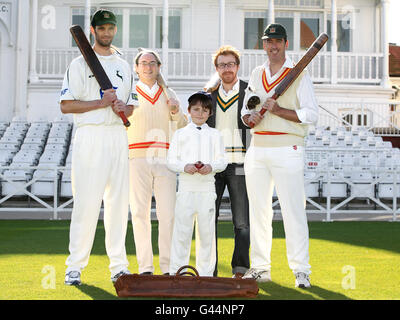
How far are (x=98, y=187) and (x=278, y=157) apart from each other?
1.60 metres

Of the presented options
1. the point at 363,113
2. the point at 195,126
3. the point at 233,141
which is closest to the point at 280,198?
the point at 233,141

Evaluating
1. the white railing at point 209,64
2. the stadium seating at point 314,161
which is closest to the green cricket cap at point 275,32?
the stadium seating at point 314,161

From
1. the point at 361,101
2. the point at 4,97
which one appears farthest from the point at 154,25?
the point at 361,101

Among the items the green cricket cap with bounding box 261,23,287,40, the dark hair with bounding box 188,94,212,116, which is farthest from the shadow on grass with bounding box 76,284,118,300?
the green cricket cap with bounding box 261,23,287,40

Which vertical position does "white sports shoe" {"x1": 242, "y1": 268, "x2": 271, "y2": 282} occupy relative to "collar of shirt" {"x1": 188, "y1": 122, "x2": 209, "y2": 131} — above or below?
below

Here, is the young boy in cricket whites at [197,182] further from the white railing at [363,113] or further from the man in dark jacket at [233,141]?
the white railing at [363,113]

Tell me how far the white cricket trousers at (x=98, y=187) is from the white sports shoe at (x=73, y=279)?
4 centimetres

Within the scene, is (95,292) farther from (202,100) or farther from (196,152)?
(202,100)

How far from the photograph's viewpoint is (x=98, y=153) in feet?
19.1

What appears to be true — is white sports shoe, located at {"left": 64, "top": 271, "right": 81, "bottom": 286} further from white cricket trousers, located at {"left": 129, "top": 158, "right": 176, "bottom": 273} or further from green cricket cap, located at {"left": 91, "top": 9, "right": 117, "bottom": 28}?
green cricket cap, located at {"left": 91, "top": 9, "right": 117, "bottom": 28}

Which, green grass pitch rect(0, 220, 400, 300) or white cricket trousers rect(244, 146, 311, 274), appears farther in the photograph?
white cricket trousers rect(244, 146, 311, 274)

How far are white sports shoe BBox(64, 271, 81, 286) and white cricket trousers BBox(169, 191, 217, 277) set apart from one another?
2.62 feet

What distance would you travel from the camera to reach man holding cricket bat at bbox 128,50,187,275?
246 inches

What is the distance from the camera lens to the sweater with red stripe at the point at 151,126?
6277mm
